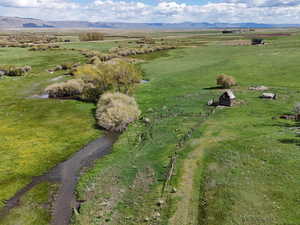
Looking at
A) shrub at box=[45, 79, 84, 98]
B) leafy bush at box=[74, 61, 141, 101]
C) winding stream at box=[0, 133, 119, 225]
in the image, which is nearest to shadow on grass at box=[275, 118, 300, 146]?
winding stream at box=[0, 133, 119, 225]

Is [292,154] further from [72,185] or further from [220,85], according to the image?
[220,85]

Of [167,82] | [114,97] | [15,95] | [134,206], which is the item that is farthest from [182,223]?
[15,95]

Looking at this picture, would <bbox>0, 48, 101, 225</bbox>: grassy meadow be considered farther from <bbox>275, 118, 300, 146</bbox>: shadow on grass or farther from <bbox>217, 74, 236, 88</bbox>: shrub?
<bbox>217, 74, 236, 88</bbox>: shrub

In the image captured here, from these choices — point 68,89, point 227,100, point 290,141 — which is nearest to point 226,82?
point 227,100

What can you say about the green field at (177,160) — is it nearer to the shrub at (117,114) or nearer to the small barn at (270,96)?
the small barn at (270,96)

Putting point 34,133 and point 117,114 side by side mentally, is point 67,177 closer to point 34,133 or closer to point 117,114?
point 34,133

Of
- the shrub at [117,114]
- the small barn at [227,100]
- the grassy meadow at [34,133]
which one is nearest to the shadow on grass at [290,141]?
the small barn at [227,100]
